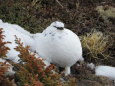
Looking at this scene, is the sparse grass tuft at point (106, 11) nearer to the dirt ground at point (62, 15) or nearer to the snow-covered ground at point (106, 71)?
the dirt ground at point (62, 15)

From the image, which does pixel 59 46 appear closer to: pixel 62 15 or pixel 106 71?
pixel 106 71

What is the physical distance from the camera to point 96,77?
5059mm

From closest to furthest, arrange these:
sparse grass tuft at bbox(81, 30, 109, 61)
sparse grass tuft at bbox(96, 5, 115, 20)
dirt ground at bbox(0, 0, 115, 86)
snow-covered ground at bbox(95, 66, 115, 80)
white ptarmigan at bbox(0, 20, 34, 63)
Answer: white ptarmigan at bbox(0, 20, 34, 63)
snow-covered ground at bbox(95, 66, 115, 80)
sparse grass tuft at bbox(81, 30, 109, 61)
dirt ground at bbox(0, 0, 115, 86)
sparse grass tuft at bbox(96, 5, 115, 20)

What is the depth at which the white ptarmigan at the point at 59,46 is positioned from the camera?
4.62m

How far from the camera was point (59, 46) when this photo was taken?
4.61 meters

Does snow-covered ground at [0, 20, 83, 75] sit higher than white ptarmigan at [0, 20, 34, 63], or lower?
lower

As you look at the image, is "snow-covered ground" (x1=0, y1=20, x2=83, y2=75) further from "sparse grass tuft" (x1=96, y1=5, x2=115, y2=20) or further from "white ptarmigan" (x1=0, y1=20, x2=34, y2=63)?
"sparse grass tuft" (x1=96, y1=5, x2=115, y2=20)

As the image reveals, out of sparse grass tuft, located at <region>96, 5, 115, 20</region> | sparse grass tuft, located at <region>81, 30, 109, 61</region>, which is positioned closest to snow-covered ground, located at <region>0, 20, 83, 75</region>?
sparse grass tuft, located at <region>81, 30, 109, 61</region>

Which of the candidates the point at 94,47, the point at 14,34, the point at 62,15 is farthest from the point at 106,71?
the point at 62,15

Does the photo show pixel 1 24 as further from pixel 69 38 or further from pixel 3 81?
pixel 3 81

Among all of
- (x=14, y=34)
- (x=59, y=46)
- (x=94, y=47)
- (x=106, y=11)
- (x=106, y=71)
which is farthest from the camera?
(x=106, y=11)

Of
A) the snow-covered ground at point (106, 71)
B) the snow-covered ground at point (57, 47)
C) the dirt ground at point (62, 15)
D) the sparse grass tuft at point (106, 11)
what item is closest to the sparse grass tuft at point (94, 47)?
the dirt ground at point (62, 15)

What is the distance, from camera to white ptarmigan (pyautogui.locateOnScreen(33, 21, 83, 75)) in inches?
182

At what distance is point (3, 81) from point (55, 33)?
1668 mm
